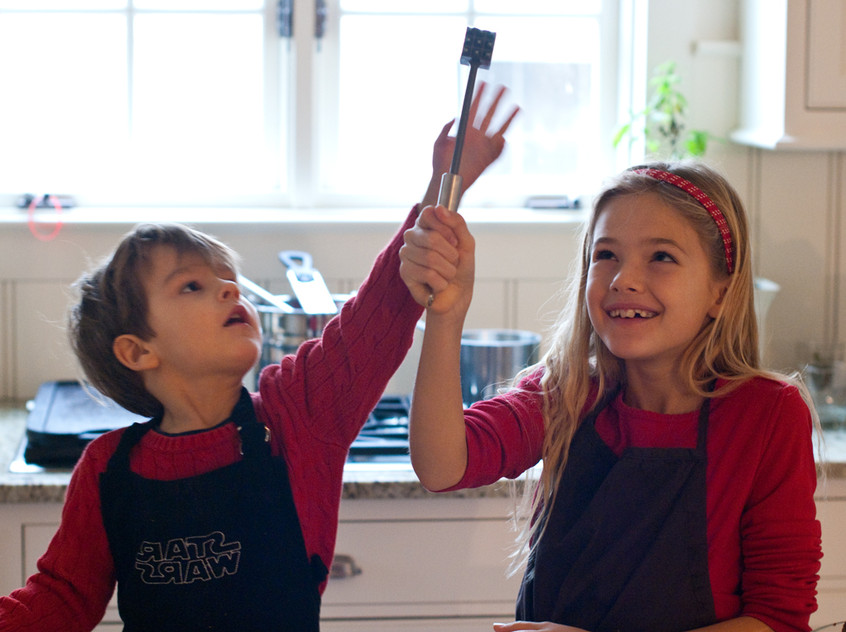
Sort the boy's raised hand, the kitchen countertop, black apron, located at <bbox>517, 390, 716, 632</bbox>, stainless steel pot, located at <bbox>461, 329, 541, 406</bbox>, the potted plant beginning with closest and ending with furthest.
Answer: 1. the boy's raised hand
2. black apron, located at <bbox>517, 390, 716, 632</bbox>
3. the kitchen countertop
4. stainless steel pot, located at <bbox>461, 329, 541, 406</bbox>
5. the potted plant

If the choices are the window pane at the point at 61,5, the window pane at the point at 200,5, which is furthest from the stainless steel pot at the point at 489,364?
the window pane at the point at 61,5

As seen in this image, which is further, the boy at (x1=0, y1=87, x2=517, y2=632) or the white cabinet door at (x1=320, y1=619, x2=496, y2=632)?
the white cabinet door at (x1=320, y1=619, x2=496, y2=632)

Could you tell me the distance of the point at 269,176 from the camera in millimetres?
2266

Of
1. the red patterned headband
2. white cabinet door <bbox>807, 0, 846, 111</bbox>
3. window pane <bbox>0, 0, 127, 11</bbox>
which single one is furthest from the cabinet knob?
window pane <bbox>0, 0, 127, 11</bbox>

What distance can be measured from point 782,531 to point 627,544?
0.16 m

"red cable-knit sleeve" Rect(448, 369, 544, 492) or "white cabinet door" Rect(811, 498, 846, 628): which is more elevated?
"red cable-knit sleeve" Rect(448, 369, 544, 492)

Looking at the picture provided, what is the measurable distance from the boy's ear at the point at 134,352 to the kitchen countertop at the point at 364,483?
50cm

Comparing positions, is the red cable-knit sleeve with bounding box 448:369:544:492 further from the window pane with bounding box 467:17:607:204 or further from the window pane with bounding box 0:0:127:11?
the window pane with bounding box 0:0:127:11

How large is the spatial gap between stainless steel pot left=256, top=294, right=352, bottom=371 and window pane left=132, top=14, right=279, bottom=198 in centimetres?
60

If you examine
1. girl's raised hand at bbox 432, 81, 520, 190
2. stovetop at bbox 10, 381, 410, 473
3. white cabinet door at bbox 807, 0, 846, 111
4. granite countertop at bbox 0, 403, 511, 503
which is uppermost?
white cabinet door at bbox 807, 0, 846, 111

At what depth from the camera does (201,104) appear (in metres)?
2.23

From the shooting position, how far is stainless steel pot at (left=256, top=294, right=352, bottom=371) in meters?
1.70

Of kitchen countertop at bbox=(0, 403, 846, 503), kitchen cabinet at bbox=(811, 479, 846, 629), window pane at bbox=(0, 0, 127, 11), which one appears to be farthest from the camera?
window pane at bbox=(0, 0, 127, 11)

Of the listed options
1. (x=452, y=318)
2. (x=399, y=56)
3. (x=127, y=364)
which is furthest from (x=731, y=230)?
(x=399, y=56)
